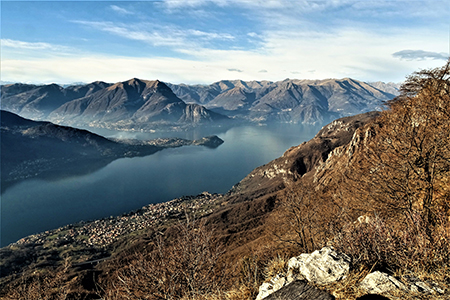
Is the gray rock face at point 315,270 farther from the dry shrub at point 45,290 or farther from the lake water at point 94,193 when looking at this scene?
the lake water at point 94,193

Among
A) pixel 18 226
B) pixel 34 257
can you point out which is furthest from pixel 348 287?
pixel 18 226

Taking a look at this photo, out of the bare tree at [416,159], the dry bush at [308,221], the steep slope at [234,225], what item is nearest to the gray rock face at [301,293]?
the bare tree at [416,159]

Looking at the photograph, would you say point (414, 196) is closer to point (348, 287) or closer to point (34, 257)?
point (348, 287)

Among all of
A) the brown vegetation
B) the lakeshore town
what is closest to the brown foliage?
the brown vegetation

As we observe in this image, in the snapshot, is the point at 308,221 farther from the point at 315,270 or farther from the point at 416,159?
the point at 315,270

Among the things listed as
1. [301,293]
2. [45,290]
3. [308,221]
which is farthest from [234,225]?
[301,293]

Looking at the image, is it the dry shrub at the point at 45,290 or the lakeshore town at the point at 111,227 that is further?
the lakeshore town at the point at 111,227

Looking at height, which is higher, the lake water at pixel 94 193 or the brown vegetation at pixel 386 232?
the brown vegetation at pixel 386 232
